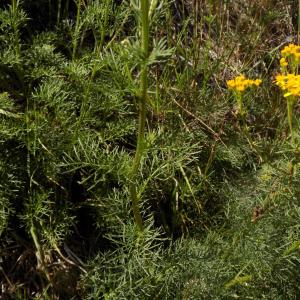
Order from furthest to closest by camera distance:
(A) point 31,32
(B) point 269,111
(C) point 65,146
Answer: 1. (B) point 269,111
2. (A) point 31,32
3. (C) point 65,146

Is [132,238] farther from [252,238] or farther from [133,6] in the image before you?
[133,6]

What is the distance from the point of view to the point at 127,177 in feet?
4.40

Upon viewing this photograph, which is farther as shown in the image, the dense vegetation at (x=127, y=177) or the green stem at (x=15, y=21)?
the green stem at (x=15, y=21)

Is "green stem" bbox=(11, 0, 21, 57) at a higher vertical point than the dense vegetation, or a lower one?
higher

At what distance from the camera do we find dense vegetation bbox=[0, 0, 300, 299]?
4.99 ft

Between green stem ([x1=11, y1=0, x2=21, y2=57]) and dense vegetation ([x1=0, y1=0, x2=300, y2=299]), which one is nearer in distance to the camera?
dense vegetation ([x1=0, y1=0, x2=300, y2=299])

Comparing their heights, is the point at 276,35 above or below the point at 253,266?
above

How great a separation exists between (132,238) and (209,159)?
42cm

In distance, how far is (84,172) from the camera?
1761mm

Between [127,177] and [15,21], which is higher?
[15,21]

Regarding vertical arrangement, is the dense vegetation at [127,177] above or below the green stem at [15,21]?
below

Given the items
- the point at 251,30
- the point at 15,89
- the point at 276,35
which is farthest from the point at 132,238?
the point at 276,35

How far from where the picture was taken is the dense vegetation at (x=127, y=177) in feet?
4.99

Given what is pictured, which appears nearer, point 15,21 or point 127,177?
point 127,177
